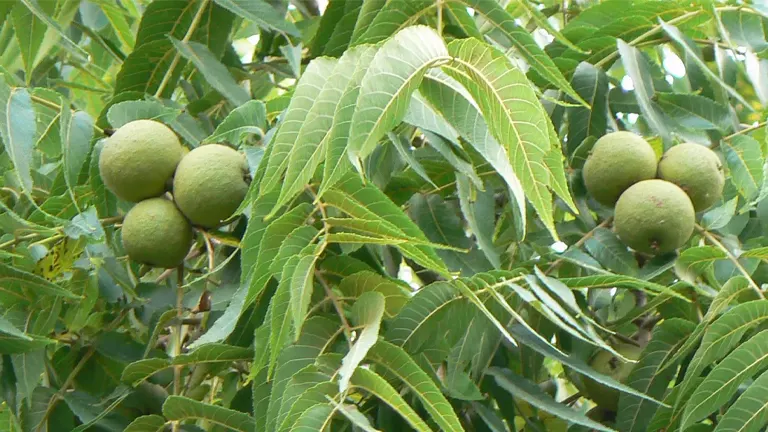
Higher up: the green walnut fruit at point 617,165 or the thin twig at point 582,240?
the green walnut fruit at point 617,165

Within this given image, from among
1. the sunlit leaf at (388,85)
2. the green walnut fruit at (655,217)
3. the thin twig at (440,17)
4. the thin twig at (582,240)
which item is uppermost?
the sunlit leaf at (388,85)

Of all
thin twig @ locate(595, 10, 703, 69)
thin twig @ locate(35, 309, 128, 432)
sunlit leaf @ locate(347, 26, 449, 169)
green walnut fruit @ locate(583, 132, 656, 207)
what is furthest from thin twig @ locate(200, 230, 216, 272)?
thin twig @ locate(595, 10, 703, 69)

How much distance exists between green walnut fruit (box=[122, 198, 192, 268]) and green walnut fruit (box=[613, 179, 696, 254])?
80 cm

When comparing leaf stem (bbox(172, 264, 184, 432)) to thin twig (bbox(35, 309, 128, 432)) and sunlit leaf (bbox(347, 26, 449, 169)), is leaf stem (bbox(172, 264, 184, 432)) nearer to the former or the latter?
thin twig (bbox(35, 309, 128, 432))

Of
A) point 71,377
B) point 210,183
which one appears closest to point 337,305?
point 210,183

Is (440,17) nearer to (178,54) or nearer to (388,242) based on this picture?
(388,242)

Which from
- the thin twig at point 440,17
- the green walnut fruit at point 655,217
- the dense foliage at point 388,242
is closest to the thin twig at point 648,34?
the dense foliage at point 388,242

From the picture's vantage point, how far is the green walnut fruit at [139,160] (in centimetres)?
176

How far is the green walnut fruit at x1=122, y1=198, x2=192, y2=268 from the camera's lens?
1749 millimetres

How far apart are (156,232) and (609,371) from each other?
2.97ft

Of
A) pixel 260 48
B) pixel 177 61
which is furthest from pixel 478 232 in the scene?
pixel 260 48

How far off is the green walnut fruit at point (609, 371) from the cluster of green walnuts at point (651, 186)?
200mm

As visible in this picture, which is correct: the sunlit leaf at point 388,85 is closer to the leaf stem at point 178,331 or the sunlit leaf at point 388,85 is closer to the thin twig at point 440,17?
the thin twig at point 440,17

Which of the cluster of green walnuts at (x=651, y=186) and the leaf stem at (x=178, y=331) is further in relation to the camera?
the cluster of green walnuts at (x=651, y=186)
